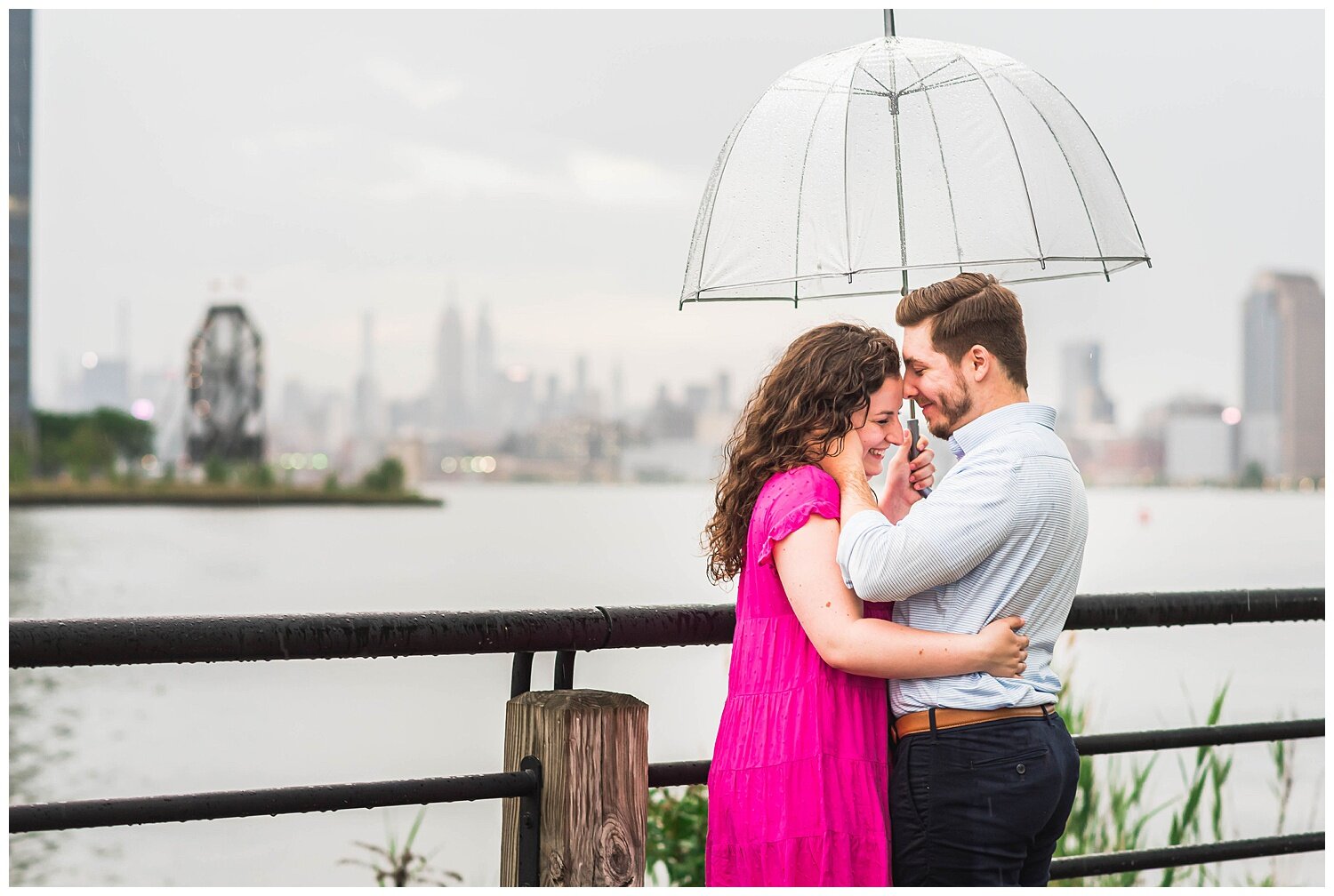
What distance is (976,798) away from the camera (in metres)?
1.86

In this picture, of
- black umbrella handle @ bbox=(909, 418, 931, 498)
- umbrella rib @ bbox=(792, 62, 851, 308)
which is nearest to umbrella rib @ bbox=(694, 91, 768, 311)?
umbrella rib @ bbox=(792, 62, 851, 308)

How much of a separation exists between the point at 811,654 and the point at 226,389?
8139 cm

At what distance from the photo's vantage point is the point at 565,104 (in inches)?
3492

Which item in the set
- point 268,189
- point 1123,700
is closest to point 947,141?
point 1123,700

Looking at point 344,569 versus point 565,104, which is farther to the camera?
point 565,104

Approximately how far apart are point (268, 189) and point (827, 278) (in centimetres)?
10070

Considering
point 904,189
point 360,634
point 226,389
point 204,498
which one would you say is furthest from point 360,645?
point 204,498

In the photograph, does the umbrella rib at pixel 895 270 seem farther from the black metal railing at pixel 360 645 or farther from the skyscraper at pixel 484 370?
the skyscraper at pixel 484 370

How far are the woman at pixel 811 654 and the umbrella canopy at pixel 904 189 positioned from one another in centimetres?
48

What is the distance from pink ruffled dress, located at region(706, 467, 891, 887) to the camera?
1.88 meters

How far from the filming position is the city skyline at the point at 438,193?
75.0 m

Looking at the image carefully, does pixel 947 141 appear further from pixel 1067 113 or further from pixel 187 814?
pixel 187 814

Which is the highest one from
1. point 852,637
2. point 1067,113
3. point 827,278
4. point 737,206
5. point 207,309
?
point 207,309

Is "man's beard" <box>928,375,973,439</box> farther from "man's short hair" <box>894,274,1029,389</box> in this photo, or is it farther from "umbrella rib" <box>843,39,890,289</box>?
"umbrella rib" <box>843,39,890,289</box>
